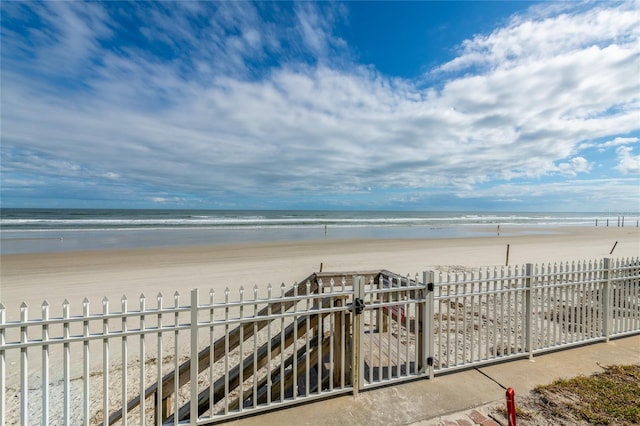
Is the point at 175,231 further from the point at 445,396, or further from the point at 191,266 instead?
the point at 445,396

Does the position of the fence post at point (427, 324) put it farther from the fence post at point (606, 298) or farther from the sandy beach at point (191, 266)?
the sandy beach at point (191, 266)

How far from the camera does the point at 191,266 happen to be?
14266 mm

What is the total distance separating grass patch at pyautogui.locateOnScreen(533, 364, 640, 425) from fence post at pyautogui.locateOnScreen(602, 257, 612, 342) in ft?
3.72

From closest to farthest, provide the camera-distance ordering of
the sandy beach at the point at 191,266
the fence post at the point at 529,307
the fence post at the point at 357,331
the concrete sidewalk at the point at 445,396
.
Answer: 1. the concrete sidewalk at the point at 445,396
2. the fence post at the point at 357,331
3. the fence post at the point at 529,307
4. the sandy beach at the point at 191,266

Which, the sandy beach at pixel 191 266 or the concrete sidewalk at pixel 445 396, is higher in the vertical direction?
the concrete sidewalk at pixel 445 396

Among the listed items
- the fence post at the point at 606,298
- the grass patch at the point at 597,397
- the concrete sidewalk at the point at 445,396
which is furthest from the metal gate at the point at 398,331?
the fence post at the point at 606,298

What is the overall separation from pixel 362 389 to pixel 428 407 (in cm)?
83

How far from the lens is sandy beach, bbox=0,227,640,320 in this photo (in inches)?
399

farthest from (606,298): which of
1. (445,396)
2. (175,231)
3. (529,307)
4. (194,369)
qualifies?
(175,231)

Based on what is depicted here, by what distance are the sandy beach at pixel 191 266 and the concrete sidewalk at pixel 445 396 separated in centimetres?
727

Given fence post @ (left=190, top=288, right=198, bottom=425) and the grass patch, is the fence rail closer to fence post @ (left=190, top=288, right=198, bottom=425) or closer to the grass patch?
fence post @ (left=190, top=288, right=198, bottom=425)

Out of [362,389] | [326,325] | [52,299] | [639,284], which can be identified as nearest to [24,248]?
[52,299]

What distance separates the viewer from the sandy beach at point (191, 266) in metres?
10.1

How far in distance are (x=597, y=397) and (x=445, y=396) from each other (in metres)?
1.87
